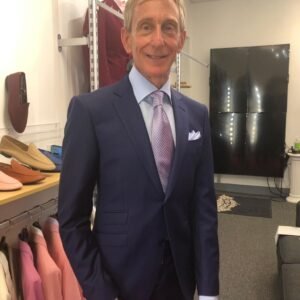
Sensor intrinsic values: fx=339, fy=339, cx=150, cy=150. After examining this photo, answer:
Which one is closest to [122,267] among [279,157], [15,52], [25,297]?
[25,297]

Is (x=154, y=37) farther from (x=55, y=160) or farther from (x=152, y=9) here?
(x=55, y=160)

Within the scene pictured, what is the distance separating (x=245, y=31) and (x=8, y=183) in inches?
181

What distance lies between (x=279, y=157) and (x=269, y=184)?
514mm

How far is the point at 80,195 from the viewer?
93 centimetres

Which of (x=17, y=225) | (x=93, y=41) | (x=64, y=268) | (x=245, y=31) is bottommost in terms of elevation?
(x=64, y=268)

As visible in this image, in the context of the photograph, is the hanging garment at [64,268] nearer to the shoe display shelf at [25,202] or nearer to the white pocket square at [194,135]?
the shoe display shelf at [25,202]

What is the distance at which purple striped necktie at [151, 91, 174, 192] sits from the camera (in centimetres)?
97

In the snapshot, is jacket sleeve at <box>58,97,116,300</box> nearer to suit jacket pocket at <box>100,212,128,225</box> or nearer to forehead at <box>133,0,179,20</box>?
suit jacket pocket at <box>100,212,128,225</box>

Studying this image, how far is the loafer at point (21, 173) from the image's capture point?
1.36 m

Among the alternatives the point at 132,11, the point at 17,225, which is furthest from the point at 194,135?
the point at 17,225

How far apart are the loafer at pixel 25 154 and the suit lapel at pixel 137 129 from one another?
72 centimetres

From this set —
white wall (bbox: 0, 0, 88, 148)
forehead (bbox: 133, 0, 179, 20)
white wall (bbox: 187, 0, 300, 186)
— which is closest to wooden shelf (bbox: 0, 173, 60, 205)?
white wall (bbox: 0, 0, 88, 148)

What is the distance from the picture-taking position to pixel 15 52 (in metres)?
1.71

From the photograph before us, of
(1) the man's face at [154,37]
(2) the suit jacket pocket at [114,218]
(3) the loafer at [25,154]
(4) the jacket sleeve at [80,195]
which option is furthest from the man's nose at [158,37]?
(3) the loafer at [25,154]
